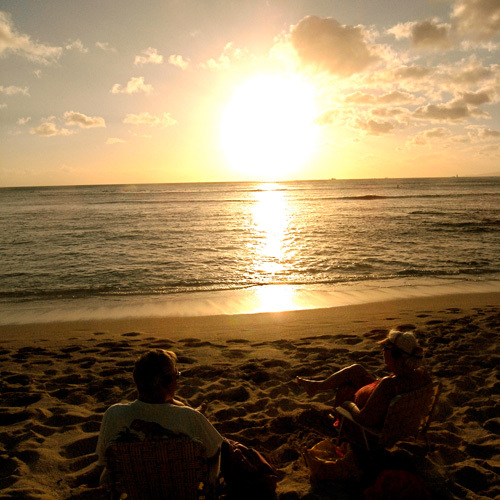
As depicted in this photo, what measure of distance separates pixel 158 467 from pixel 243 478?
89 centimetres

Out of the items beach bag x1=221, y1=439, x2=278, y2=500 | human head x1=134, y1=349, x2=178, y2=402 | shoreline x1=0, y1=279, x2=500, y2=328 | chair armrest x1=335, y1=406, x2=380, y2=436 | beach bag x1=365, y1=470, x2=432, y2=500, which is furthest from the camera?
shoreline x1=0, y1=279, x2=500, y2=328

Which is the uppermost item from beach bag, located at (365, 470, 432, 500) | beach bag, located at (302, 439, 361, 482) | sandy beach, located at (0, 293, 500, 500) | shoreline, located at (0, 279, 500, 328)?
beach bag, located at (365, 470, 432, 500)

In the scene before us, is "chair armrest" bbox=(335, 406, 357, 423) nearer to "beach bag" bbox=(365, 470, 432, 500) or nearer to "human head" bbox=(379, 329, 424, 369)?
"beach bag" bbox=(365, 470, 432, 500)

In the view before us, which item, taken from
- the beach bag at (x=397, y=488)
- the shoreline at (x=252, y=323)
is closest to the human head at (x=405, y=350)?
the beach bag at (x=397, y=488)

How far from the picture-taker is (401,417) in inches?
126

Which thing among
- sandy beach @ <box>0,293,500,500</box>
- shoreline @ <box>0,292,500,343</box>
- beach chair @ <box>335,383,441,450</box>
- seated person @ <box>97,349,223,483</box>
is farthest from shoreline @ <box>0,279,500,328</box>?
seated person @ <box>97,349,223,483</box>

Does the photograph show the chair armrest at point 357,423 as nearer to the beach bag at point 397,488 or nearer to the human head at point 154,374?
the beach bag at point 397,488

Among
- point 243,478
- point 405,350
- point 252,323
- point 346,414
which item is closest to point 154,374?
point 243,478

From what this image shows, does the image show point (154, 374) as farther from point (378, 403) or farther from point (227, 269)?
point (227, 269)

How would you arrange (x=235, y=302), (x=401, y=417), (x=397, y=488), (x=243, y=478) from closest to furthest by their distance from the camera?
1. (x=397, y=488)
2. (x=243, y=478)
3. (x=401, y=417)
4. (x=235, y=302)

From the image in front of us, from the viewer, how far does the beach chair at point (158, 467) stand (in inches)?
94.8

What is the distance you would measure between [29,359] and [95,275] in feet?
22.3

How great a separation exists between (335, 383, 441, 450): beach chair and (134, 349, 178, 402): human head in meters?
1.58

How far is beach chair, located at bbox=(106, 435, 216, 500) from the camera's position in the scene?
241 cm
